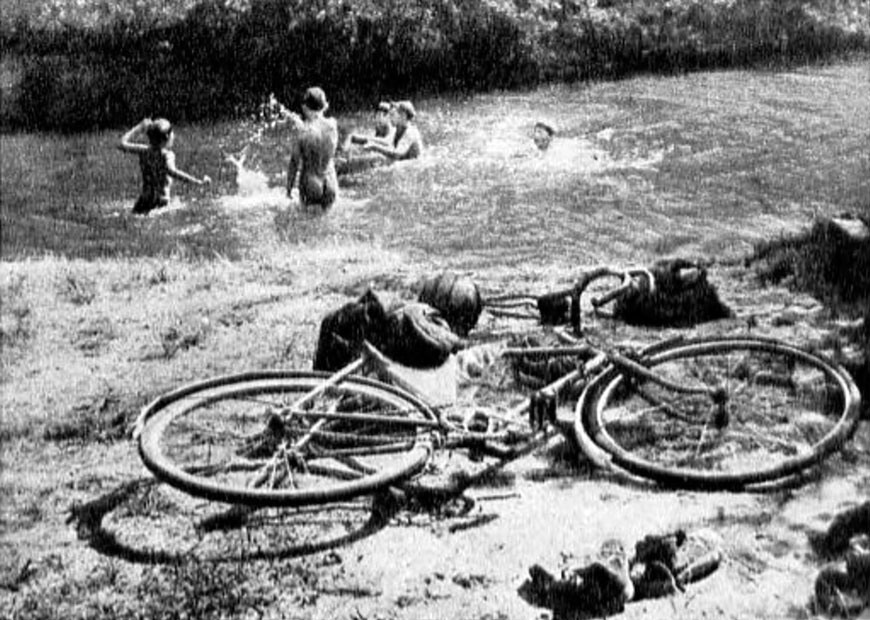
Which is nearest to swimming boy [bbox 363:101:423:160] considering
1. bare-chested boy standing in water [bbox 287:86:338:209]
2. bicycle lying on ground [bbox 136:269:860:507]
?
bare-chested boy standing in water [bbox 287:86:338:209]

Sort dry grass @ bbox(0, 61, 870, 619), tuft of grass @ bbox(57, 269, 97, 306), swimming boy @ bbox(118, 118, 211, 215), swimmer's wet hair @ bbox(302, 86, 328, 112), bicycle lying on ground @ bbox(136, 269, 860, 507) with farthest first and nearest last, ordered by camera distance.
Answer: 1. swimmer's wet hair @ bbox(302, 86, 328, 112)
2. swimming boy @ bbox(118, 118, 211, 215)
3. tuft of grass @ bbox(57, 269, 97, 306)
4. bicycle lying on ground @ bbox(136, 269, 860, 507)
5. dry grass @ bbox(0, 61, 870, 619)

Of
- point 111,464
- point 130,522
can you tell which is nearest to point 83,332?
point 111,464

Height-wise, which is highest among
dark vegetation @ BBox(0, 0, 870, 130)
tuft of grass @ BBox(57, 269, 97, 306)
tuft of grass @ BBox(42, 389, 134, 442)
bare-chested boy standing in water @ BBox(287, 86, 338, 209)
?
dark vegetation @ BBox(0, 0, 870, 130)

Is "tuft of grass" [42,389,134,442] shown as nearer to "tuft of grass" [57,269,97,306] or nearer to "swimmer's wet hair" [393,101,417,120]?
"tuft of grass" [57,269,97,306]

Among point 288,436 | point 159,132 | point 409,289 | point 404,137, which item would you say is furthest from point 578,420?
point 159,132

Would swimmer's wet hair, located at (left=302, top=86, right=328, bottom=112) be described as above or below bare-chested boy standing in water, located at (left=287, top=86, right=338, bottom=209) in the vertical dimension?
above

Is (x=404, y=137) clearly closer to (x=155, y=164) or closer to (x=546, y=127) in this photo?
(x=546, y=127)

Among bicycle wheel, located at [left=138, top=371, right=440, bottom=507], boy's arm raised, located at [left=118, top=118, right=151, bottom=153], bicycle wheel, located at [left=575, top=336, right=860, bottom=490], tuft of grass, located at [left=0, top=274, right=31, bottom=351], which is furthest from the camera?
boy's arm raised, located at [left=118, top=118, right=151, bottom=153]
